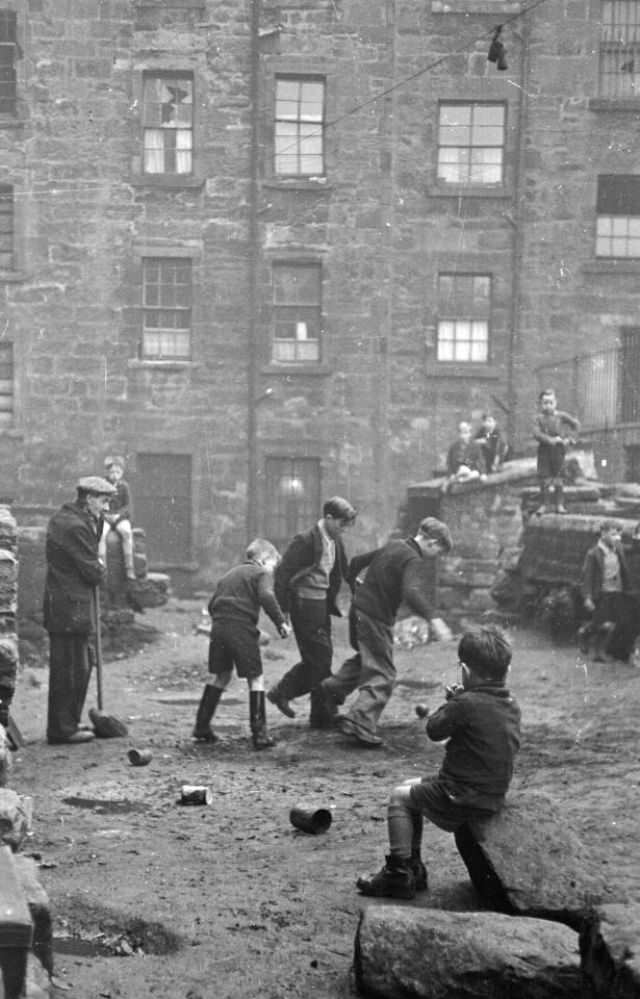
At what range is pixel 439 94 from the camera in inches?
999

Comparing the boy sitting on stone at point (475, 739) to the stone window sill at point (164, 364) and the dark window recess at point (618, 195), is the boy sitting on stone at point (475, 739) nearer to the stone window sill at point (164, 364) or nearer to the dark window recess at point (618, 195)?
the stone window sill at point (164, 364)

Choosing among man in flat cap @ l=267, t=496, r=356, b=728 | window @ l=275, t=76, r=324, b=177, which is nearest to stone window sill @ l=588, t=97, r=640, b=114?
window @ l=275, t=76, r=324, b=177

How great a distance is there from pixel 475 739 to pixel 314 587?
4804mm

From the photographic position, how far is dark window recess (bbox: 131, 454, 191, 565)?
2547 centimetres

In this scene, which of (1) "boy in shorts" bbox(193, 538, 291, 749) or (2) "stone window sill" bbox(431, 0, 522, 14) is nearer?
(1) "boy in shorts" bbox(193, 538, 291, 749)

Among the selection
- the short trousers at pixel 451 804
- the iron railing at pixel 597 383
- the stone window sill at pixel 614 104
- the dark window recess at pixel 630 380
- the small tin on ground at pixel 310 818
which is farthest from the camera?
the stone window sill at pixel 614 104

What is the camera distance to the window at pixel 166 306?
25.7 metres

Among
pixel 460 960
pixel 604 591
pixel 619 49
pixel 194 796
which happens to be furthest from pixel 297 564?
pixel 619 49

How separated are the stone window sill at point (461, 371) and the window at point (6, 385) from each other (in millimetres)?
7641

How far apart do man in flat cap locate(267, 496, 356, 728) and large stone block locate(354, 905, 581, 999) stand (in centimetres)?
558

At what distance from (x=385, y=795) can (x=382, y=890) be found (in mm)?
2218

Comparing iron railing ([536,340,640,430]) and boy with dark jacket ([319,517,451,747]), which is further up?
iron railing ([536,340,640,430])

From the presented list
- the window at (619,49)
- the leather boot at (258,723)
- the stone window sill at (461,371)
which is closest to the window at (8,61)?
the stone window sill at (461,371)

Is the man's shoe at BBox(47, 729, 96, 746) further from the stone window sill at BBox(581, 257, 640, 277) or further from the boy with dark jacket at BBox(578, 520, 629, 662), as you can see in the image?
the stone window sill at BBox(581, 257, 640, 277)
